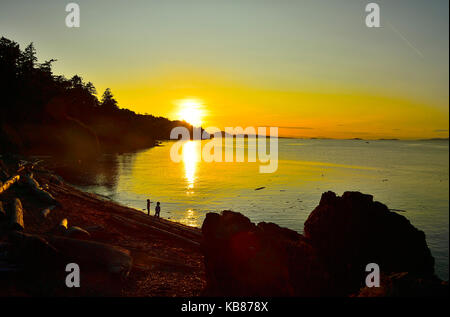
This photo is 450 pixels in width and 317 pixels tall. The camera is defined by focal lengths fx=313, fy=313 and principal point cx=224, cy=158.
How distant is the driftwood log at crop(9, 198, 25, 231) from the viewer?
13.4 meters

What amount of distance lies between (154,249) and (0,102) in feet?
218

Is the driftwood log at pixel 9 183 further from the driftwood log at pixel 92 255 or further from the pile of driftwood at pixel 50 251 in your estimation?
the driftwood log at pixel 92 255

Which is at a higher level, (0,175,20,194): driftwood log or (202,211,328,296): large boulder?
(0,175,20,194): driftwood log

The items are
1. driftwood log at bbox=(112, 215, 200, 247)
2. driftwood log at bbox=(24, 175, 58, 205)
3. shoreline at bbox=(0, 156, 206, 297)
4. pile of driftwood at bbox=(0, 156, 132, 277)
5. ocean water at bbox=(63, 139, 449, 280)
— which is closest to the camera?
pile of driftwood at bbox=(0, 156, 132, 277)

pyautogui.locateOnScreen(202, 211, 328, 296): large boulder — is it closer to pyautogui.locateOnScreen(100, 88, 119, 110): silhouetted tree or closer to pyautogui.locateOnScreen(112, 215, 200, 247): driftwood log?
pyautogui.locateOnScreen(112, 215, 200, 247): driftwood log

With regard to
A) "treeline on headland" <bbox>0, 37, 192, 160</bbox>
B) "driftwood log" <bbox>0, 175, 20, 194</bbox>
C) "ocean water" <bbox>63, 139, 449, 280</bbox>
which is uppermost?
"treeline on headland" <bbox>0, 37, 192, 160</bbox>

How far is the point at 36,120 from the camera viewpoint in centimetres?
7294

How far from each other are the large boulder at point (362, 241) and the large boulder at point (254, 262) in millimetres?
1102

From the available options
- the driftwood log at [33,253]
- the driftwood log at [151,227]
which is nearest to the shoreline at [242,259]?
the driftwood log at [33,253]

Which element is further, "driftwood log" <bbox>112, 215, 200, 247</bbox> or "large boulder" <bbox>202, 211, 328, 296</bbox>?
"driftwood log" <bbox>112, 215, 200, 247</bbox>

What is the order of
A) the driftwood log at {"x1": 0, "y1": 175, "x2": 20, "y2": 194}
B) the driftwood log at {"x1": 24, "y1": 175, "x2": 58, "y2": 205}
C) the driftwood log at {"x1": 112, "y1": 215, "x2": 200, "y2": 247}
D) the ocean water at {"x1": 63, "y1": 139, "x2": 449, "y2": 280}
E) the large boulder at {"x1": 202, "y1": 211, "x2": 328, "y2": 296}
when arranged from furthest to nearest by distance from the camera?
1. the ocean water at {"x1": 63, "y1": 139, "x2": 449, "y2": 280}
2. the driftwood log at {"x1": 24, "y1": 175, "x2": 58, "y2": 205}
3. the driftwood log at {"x1": 0, "y1": 175, "x2": 20, "y2": 194}
4. the driftwood log at {"x1": 112, "y1": 215, "x2": 200, "y2": 247}
5. the large boulder at {"x1": 202, "y1": 211, "x2": 328, "y2": 296}

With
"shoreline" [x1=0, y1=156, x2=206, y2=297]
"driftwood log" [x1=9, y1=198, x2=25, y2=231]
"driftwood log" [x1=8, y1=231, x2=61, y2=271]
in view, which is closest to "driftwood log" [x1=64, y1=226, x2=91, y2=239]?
"shoreline" [x1=0, y1=156, x2=206, y2=297]

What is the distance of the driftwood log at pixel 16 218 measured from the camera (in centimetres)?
1344
